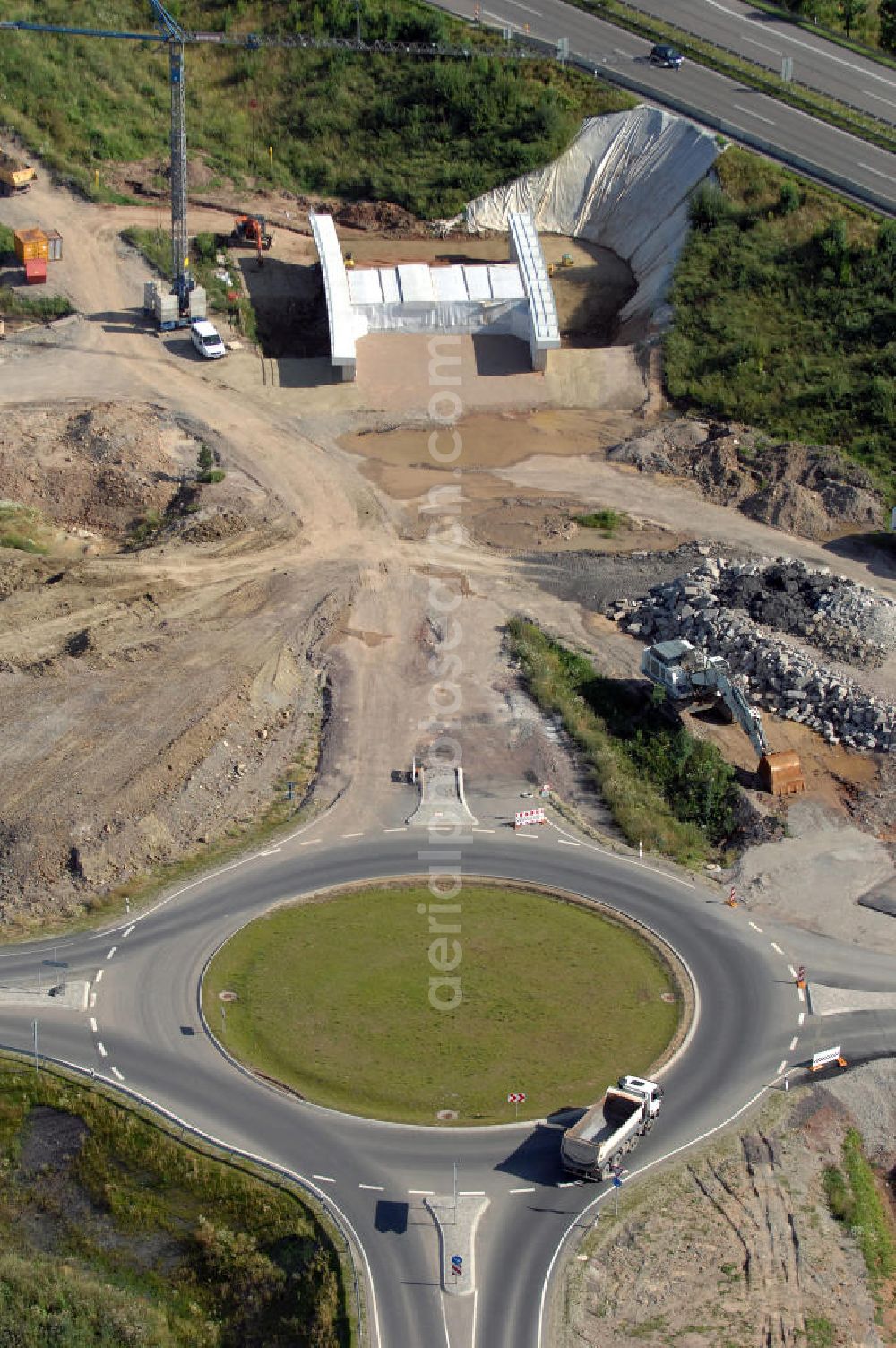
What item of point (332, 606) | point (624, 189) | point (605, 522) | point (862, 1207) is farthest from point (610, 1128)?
point (624, 189)

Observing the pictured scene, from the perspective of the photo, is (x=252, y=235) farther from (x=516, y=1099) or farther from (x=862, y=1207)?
(x=862, y=1207)

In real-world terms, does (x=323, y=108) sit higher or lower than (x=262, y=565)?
higher

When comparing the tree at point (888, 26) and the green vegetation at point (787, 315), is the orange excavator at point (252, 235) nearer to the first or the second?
the green vegetation at point (787, 315)

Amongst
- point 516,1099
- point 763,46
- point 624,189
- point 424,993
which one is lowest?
point 516,1099

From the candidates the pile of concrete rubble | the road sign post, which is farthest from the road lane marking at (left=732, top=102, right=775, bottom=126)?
the road sign post

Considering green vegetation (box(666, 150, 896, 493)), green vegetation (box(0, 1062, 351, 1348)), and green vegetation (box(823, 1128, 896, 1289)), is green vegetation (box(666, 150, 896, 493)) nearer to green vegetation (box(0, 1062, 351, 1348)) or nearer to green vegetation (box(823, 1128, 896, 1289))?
green vegetation (box(823, 1128, 896, 1289))

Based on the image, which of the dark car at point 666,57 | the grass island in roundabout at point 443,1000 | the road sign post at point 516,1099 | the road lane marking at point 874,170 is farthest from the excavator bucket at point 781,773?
the dark car at point 666,57
